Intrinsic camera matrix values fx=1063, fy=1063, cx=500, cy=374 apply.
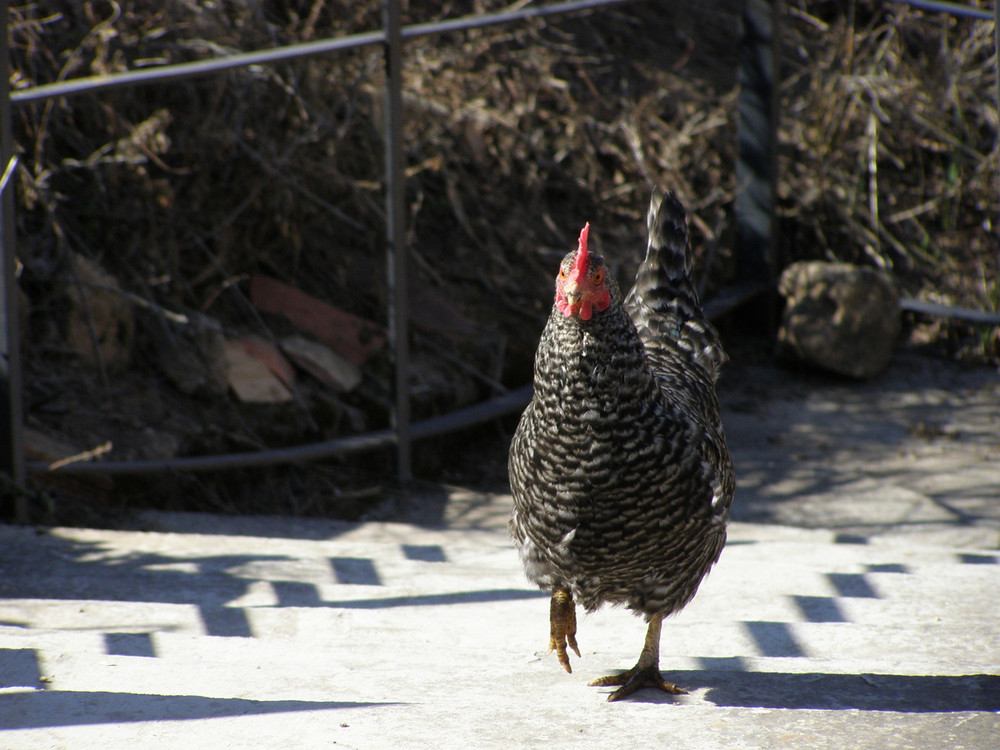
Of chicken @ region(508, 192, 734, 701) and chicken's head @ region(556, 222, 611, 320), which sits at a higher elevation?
chicken's head @ region(556, 222, 611, 320)

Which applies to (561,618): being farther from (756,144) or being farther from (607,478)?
(756,144)

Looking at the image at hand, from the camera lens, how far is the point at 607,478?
2.28 meters

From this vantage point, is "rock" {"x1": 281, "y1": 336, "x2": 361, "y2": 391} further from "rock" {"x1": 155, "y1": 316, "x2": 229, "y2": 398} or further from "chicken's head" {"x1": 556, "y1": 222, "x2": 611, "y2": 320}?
"chicken's head" {"x1": 556, "y1": 222, "x2": 611, "y2": 320}

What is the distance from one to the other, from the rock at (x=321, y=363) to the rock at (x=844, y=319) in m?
2.68

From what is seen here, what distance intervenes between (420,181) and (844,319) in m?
2.76

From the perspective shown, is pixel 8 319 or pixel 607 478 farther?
pixel 8 319

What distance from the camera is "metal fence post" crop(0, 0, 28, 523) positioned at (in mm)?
3309

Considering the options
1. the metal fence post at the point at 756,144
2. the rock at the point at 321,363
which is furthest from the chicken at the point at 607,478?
the metal fence post at the point at 756,144

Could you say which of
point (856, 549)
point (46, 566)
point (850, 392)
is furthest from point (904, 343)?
point (46, 566)

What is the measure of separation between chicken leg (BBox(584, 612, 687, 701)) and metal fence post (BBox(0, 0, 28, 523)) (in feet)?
6.64

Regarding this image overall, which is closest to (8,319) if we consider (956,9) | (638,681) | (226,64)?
(226,64)

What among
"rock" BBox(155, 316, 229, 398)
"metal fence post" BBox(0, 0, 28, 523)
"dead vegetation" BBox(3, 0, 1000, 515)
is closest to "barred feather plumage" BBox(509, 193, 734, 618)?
"metal fence post" BBox(0, 0, 28, 523)

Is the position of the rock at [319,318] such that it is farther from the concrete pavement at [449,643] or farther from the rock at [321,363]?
the concrete pavement at [449,643]

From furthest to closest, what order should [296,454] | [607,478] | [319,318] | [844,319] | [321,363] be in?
[844,319]
[319,318]
[321,363]
[296,454]
[607,478]
